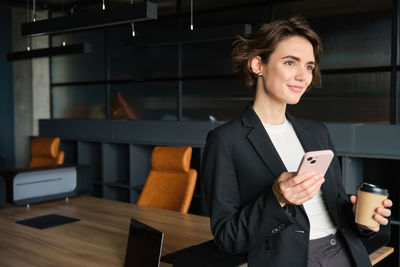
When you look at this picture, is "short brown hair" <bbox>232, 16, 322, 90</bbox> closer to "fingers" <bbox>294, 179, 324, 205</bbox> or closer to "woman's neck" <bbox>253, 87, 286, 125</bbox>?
"woman's neck" <bbox>253, 87, 286, 125</bbox>

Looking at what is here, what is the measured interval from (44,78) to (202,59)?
3.00 meters

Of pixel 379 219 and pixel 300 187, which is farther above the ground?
pixel 300 187

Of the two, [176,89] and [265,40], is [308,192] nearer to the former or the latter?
[265,40]

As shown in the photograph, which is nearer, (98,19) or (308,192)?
(308,192)

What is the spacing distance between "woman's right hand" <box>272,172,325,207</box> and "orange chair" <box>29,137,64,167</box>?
360 centimetres

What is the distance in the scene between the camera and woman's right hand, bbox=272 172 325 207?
44.1 inches

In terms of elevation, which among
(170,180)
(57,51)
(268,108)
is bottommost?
(170,180)

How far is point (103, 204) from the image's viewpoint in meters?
3.19

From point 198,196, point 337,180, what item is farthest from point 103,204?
point 337,180

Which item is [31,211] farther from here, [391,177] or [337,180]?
[391,177]

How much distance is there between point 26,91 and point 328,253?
6.24 m

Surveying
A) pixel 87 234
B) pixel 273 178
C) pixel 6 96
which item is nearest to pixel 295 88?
pixel 273 178

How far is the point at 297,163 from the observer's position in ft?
4.80

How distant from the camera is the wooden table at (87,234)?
2023mm
